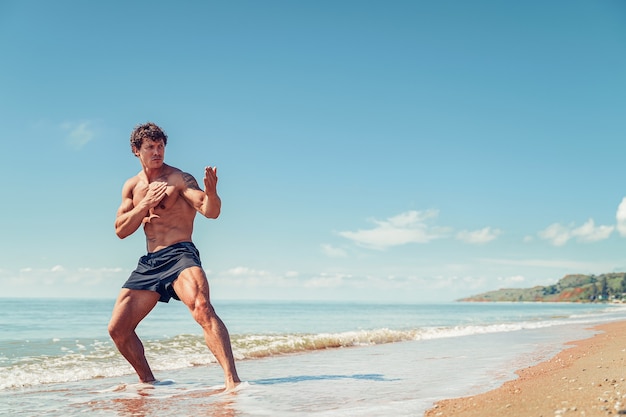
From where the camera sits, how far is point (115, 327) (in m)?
6.13

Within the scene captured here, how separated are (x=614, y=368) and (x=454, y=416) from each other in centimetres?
321

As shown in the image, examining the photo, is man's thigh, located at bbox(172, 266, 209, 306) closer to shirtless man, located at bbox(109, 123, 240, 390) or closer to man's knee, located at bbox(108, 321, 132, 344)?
shirtless man, located at bbox(109, 123, 240, 390)

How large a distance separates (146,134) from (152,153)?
0.21 metres

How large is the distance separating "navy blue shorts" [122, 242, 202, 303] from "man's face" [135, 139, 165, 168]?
3.12 ft

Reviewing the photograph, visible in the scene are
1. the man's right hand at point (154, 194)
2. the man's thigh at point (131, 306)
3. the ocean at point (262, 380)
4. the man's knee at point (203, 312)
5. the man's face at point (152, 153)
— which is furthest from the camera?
the man's face at point (152, 153)

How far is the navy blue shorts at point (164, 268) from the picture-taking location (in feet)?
19.7

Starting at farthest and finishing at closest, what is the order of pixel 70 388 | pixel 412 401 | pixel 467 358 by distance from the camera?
pixel 467 358, pixel 70 388, pixel 412 401

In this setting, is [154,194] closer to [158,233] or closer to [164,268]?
[158,233]

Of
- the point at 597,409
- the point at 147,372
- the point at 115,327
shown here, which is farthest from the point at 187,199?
the point at 597,409

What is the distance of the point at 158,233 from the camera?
20.4 ft

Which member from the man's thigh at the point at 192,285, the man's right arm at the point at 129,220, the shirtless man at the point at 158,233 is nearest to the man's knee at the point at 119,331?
the shirtless man at the point at 158,233

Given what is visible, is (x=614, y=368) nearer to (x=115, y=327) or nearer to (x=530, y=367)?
(x=530, y=367)

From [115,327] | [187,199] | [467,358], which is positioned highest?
[187,199]

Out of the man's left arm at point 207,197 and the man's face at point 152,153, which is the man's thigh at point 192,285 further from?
the man's face at point 152,153
